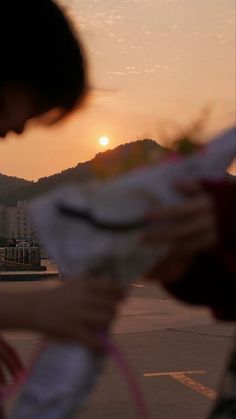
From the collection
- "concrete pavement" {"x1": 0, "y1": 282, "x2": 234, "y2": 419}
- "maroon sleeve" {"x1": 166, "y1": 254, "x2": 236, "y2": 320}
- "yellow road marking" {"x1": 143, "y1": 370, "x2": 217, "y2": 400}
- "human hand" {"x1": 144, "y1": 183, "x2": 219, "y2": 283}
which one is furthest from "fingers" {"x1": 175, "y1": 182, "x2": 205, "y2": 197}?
"yellow road marking" {"x1": 143, "y1": 370, "x2": 217, "y2": 400}

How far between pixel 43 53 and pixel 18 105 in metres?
0.11

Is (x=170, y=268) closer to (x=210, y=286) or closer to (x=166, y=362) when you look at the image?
(x=210, y=286)

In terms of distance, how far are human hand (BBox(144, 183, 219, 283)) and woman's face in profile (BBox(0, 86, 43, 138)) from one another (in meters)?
0.47

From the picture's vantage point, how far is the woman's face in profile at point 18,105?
157 centimetres

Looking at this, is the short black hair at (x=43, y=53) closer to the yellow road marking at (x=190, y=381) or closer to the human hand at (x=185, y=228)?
the human hand at (x=185, y=228)

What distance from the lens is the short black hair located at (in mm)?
1578

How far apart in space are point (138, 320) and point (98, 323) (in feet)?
28.7

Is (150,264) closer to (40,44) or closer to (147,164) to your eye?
(147,164)

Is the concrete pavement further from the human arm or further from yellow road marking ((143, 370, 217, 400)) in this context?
the human arm

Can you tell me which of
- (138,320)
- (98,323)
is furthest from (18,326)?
(138,320)

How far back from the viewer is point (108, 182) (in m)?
1.16

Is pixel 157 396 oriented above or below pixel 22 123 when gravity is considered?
below

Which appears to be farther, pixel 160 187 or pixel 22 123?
pixel 22 123

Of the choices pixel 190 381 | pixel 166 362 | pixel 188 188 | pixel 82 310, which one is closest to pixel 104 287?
pixel 82 310
